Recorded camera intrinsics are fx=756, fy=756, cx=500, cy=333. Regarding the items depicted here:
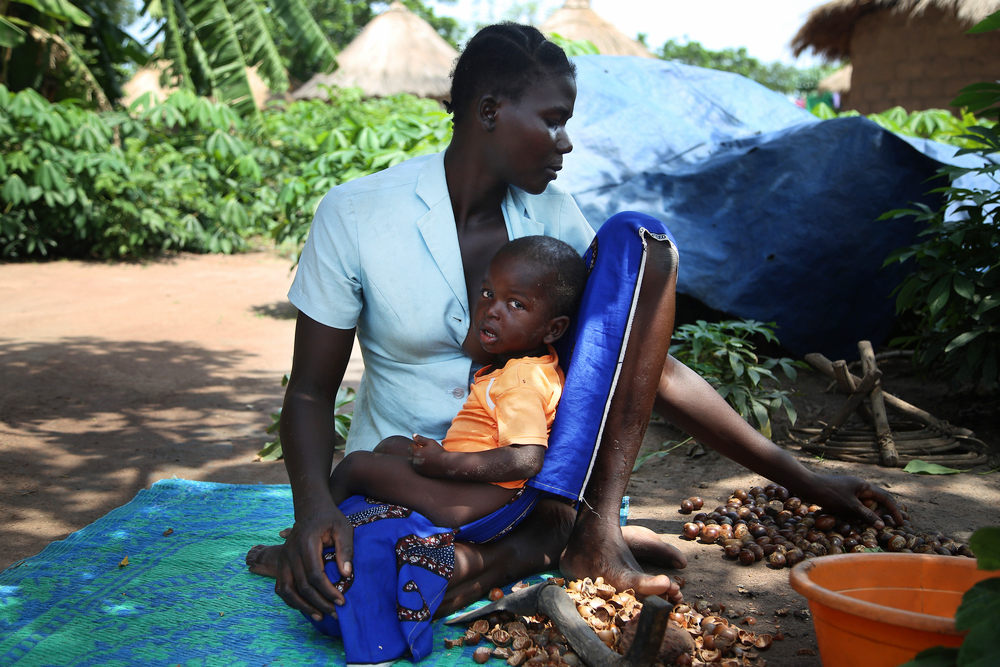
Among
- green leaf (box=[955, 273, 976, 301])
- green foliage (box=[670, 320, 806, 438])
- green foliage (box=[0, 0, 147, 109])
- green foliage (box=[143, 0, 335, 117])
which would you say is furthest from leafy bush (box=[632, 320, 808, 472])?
green foliage (box=[143, 0, 335, 117])

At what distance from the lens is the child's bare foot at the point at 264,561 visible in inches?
78.0

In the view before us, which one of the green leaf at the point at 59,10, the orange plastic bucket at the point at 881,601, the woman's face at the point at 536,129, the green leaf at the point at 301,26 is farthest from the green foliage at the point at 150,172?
the orange plastic bucket at the point at 881,601

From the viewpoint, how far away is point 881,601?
1.41 m

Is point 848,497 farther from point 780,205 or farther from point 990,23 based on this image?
point 780,205

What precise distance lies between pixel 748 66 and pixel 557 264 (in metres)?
35.4

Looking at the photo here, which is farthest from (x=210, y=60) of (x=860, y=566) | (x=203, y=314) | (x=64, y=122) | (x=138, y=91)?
(x=860, y=566)

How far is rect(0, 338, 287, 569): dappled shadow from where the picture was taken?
262cm

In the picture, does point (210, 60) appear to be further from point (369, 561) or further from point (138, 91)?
point (369, 561)

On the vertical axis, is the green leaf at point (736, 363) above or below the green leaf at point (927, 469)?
above

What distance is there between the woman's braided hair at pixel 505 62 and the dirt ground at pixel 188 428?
1358 millimetres

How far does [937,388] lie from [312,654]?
3.22 meters

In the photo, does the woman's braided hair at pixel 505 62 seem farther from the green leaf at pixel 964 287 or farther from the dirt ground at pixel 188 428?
the green leaf at pixel 964 287

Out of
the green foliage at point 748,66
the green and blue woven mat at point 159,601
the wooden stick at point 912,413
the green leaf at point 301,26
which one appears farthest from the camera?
the green foliage at point 748,66

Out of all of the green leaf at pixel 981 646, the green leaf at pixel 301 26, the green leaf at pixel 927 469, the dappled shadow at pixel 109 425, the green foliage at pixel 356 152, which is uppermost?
the green leaf at pixel 301 26
